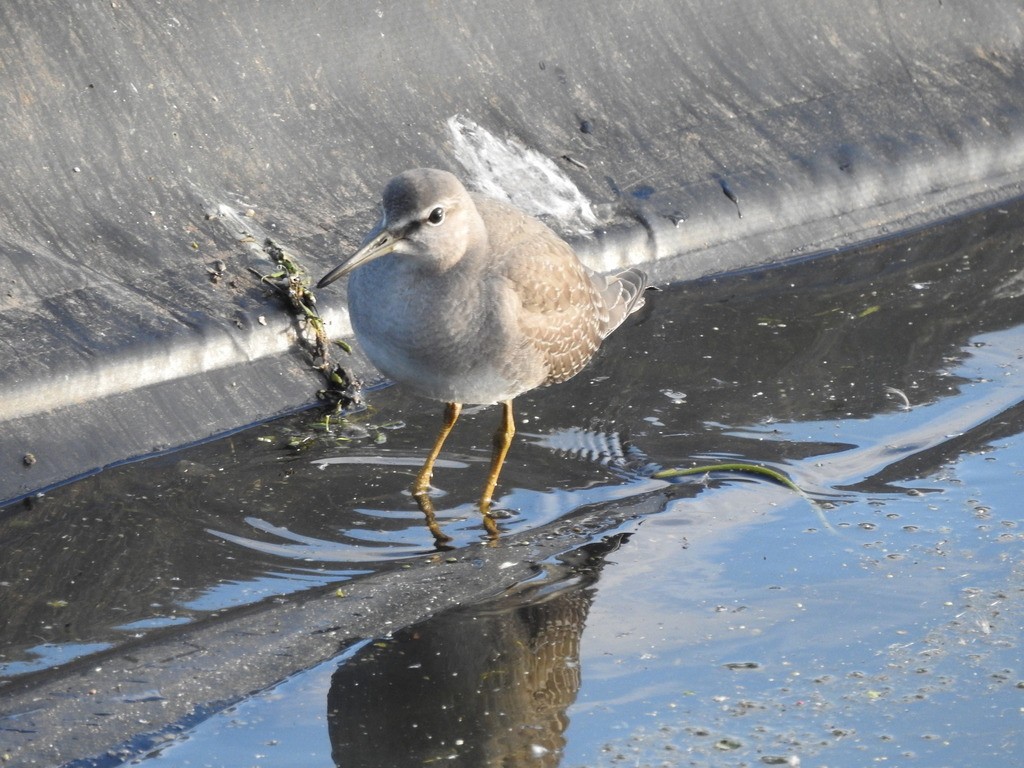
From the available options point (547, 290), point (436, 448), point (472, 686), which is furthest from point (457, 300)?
point (472, 686)

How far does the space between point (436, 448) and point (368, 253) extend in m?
0.85

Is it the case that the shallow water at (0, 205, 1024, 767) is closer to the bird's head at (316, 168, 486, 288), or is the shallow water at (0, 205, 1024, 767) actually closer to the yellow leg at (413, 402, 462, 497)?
the yellow leg at (413, 402, 462, 497)

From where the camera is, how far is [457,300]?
14.7 ft

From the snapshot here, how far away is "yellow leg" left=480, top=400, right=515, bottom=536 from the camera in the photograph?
14.9 feet

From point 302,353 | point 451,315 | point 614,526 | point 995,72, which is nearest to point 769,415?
point 614,526

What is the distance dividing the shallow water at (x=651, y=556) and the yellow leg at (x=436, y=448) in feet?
0.20

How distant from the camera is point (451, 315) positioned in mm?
4461

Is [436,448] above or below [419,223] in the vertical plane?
below

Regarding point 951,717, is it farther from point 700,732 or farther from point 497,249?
point 497,249

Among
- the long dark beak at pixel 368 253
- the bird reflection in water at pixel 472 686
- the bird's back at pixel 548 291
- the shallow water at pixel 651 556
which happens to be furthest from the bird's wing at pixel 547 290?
the bird reflection in water at pixel 472 686

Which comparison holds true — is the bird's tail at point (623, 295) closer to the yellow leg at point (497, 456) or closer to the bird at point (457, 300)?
the bird at point (457, 300)

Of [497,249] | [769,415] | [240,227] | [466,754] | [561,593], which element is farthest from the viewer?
[240,227]

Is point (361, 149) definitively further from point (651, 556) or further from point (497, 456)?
point (651, 556)

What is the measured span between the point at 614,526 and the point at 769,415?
1030 millimetres
